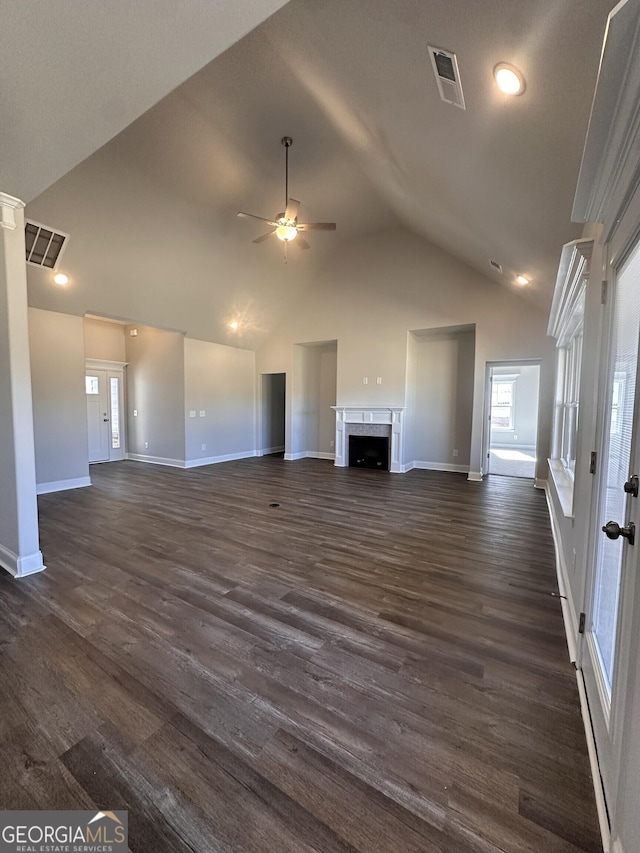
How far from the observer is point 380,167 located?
13.4 feet

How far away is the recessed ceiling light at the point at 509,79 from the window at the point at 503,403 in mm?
9707

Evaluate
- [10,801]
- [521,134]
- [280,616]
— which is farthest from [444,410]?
[10,801]

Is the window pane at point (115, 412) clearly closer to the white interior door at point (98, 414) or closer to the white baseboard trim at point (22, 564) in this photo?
the white interior door at point (98, 414)

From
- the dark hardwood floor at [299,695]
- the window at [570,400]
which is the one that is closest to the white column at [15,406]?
the dark hardwood floor at [299,695]

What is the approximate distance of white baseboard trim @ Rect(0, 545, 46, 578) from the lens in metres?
2.68

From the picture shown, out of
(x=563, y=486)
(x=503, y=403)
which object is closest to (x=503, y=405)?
(x=503, y=403)

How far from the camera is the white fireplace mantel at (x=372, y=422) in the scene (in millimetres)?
6656

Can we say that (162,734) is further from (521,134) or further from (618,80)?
(521,134)

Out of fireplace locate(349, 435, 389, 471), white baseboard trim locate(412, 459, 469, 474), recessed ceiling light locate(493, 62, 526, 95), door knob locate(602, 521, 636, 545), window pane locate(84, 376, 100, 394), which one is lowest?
white baseboard trim locate(412, 459, 469, 474)

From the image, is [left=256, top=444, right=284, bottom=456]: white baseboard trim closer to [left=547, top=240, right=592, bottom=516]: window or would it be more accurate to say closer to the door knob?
[left=547, top=240, right=592, bottom=516]: window

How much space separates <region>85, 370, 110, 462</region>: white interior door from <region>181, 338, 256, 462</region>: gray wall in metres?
2.14

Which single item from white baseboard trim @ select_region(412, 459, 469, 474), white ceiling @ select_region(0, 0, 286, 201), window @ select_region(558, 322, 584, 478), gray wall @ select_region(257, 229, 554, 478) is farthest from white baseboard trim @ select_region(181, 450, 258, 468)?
window @ select_region(558, 322, 584, 478)

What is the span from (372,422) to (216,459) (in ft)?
11.5

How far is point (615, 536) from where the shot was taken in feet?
3.40
